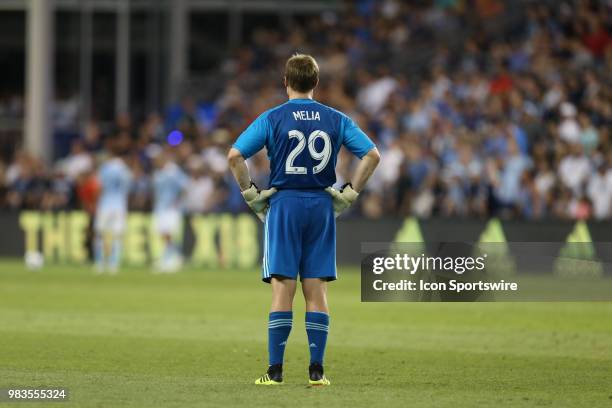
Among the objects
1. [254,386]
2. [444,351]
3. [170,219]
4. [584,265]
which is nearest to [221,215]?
[170,219]

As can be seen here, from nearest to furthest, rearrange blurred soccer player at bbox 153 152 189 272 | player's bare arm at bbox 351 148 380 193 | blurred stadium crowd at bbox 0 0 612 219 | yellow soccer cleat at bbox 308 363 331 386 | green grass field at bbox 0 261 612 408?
1. green grass field at bbox 0 261 612 408
2. player's bare arm at bbox 351 148 380 193
3. yellow soccer cleat at bbox 308 363 331 386
4. blurred stadium crowd at bbox 0 0 612 219
5. blurred soccer player at bbox 153 152 189 272

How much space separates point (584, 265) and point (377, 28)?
16.2 meters

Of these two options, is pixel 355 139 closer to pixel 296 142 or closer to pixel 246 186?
pixel 296 142

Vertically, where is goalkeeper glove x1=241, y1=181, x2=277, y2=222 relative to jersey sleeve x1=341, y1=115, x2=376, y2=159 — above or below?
below

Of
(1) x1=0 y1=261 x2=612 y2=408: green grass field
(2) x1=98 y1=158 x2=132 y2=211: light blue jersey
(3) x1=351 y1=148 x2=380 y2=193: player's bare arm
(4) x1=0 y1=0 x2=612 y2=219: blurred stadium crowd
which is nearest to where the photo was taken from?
(1) x1=0 y1=261 x2=612 y2=408: green grass field

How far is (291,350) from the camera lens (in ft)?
44.0

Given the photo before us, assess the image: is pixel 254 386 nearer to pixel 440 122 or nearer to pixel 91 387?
pixel 91 387

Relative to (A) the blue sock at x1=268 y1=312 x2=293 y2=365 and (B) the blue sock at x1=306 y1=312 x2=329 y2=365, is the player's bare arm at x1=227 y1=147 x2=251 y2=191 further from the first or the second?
(B) the blue sock at x1=306 y1=312 x2=329 y2=365

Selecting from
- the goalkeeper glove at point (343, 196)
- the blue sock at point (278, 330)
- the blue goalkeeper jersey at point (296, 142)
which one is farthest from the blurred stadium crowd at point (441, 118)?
the blue sock at point (278, 330)

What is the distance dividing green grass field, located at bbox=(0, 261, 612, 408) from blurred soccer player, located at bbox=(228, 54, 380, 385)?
0.67 metres

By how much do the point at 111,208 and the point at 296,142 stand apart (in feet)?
55.6

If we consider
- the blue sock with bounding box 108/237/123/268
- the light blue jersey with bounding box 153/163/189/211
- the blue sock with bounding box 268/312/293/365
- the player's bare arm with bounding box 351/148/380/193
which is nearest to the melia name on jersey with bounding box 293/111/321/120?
the player's bare arm with bounding box 351/148/380/193

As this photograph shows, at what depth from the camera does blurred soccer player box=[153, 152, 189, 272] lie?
86.6 feet

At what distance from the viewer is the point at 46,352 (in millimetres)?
12797
